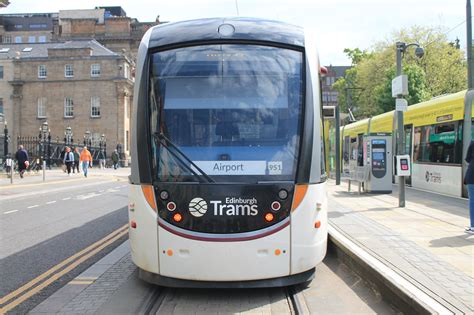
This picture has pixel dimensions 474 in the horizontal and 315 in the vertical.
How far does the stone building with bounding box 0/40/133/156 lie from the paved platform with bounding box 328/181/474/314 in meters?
47.8

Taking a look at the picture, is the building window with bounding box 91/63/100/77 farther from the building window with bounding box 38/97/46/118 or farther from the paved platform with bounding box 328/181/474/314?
the paved platform with bounding box 328/181/474/314

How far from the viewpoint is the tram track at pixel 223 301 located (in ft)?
15.9

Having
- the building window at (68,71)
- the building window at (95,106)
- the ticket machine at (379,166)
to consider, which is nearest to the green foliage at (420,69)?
the ticket machine at (379,166)

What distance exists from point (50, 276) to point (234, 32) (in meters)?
3.86

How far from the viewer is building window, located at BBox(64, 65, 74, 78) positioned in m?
58.8

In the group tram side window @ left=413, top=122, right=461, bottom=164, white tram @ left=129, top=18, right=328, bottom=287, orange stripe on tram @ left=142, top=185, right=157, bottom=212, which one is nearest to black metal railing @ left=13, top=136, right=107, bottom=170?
tram side window @ left=413, top=122, right=461, bottom=164

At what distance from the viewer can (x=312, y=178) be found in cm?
524

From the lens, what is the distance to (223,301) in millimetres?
5125

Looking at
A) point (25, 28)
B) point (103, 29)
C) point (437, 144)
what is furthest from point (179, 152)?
point (25, 28)

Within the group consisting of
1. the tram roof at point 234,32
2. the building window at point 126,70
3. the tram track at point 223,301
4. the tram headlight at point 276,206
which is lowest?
the tram track at point 223,301

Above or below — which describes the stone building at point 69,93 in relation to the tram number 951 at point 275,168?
above

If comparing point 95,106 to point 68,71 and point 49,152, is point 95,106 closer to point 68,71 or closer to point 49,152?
point 68,71

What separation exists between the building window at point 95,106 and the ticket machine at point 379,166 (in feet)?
155

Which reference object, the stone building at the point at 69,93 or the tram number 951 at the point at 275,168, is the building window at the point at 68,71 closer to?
the stone building at the point at 69,93
